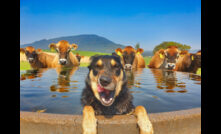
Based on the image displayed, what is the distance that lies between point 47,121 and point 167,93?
4840 mm

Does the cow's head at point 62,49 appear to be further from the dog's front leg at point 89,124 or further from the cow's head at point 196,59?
the cow's head at point 196,59

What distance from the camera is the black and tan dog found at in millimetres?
2927

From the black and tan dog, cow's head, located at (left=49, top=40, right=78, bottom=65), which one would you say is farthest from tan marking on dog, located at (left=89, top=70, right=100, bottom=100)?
cow's head, located at (left=49, top=40, right=78, bottom=65)

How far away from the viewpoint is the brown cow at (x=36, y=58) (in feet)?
50.5

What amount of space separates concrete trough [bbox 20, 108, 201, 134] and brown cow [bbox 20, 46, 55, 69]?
13892mm

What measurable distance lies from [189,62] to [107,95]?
13.2 m

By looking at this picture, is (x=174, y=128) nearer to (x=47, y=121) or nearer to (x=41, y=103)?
(x=47, y=121)

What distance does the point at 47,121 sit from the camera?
9.59 ft

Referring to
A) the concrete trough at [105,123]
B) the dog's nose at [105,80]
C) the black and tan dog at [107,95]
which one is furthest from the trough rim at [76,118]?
the dog's nose at [105,80]

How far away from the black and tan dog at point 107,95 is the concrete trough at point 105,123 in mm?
135

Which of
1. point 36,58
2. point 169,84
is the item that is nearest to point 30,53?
point 36,58

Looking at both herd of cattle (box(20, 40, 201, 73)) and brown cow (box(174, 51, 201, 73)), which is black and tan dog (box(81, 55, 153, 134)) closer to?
herd of cattle (box(20, 40, 201, 73))
